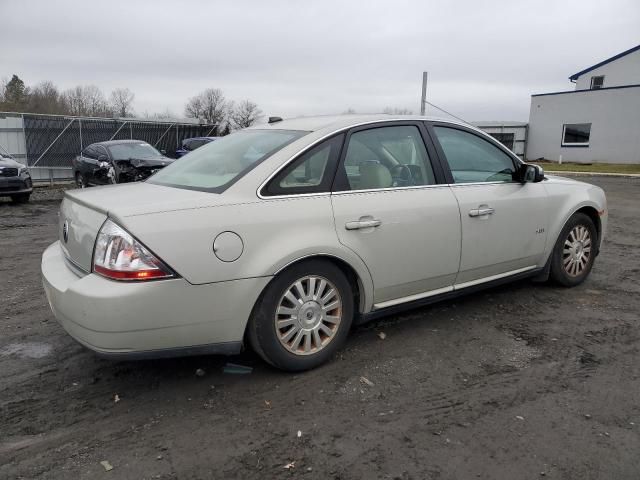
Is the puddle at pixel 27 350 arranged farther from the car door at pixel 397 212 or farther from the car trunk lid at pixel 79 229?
the car door at pixel 397 212

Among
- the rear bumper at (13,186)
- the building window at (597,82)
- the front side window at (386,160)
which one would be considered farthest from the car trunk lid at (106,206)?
the building window at (597,82)

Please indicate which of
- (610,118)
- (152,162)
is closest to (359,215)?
(152,162)

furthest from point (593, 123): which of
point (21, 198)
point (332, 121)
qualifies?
point (332, 121)

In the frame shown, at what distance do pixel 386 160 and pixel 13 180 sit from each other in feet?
37.8

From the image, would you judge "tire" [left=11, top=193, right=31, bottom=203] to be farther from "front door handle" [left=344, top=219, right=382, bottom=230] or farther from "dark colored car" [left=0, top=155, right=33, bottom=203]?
"front door handle" [left=344, top=219, right=382, bottom=230]

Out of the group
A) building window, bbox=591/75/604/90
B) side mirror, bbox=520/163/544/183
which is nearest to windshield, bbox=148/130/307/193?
side mirror, bbox=520/163/544/183

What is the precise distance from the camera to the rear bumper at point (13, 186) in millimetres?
12234

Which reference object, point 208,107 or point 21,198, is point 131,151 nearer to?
point 21,198

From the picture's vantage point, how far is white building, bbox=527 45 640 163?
24.8 meters

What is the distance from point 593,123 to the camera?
26.0m

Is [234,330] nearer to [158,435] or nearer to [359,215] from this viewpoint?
[158,435]

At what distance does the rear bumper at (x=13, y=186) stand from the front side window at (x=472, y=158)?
11.5m

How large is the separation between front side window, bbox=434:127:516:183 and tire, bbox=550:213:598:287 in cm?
93

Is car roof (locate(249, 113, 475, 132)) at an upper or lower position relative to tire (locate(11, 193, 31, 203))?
upper
